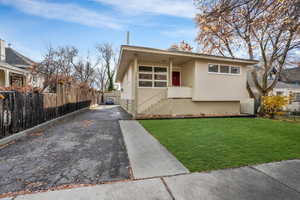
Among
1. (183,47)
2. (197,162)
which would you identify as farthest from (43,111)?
(183,47)

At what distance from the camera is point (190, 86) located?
9.58 meters

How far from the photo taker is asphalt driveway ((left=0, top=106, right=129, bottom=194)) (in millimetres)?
2127

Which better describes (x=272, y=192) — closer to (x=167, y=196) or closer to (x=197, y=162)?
(x=197, y=162)

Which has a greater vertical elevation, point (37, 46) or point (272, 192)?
point (37, 46)

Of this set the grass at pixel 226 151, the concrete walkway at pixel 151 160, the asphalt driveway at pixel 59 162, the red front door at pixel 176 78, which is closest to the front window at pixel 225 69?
the red front door at pixel 176 78

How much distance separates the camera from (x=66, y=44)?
63.1 ft

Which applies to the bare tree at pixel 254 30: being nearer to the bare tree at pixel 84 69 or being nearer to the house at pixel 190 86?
the house at pixel 190 86

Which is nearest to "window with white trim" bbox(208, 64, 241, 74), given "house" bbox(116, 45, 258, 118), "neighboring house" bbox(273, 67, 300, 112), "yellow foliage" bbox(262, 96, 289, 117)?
"house" bbox(116, 45, 258, 118)

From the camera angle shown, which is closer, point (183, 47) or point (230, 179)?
point (230, 179)

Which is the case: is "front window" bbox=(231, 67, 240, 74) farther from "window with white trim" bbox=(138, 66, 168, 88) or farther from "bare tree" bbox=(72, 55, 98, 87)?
"bare tree" bbox=(72, 55, 98, 87)

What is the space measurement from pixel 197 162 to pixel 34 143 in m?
4.42

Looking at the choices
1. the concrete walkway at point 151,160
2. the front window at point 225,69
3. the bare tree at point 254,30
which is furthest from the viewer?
the front window at point 225,69

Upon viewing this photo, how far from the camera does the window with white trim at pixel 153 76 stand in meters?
9.44

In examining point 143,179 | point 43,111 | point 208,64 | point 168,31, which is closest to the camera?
point 143,179
